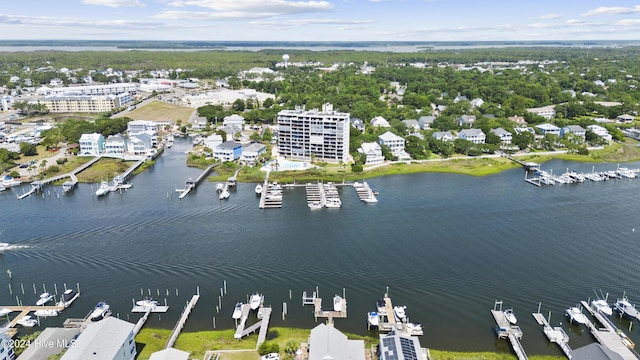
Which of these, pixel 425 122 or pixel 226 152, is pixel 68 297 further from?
Result: pixel 425 122

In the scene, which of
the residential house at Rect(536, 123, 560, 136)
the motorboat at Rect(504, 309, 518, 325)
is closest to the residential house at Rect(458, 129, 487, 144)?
the residential house at Rect(536, 123, 560, 136)

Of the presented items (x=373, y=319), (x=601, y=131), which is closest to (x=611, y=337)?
(x=373, y=319)

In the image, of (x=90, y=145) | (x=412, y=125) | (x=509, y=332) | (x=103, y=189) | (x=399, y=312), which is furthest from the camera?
(x=412, y=125)

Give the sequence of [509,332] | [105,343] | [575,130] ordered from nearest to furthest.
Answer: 1. [105,343]
2. [509,332]
3. [575,130]

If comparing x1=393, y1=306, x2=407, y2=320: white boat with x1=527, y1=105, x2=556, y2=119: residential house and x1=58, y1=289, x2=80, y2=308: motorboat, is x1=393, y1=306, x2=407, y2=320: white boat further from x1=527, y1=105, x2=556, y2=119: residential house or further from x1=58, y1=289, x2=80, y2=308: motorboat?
x1=527, y1=105, x2=556, y2=119: residential house

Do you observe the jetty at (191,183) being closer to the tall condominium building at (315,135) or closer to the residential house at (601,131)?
the tall condominium building at (315,135)

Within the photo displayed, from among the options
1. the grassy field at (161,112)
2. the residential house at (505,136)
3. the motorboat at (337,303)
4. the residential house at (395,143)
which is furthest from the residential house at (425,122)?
the motorboat at (337,303)

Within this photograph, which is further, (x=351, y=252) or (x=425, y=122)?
(x=425, y=122)
